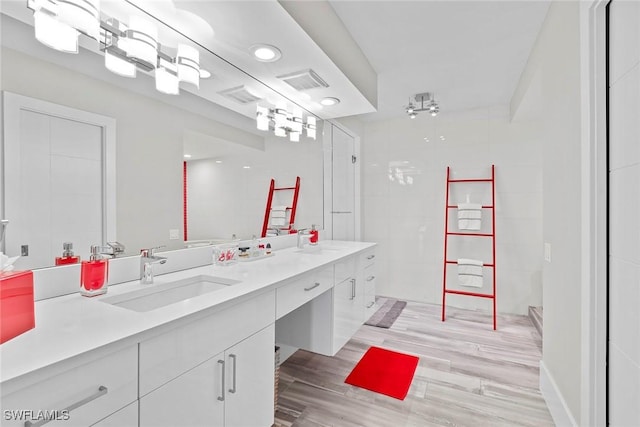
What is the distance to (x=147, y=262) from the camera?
132cm

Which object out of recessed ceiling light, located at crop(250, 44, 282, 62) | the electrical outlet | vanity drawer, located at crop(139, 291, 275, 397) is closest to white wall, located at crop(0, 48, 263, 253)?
recessed ceiling light, located at crop(250, 44, 282, 62)

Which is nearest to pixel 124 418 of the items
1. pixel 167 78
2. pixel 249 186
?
pixel 167 78

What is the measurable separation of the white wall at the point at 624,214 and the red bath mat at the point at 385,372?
1068mm

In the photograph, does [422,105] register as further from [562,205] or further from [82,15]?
[82,15]

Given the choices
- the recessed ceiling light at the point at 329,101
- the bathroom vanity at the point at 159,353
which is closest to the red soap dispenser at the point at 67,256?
the bathroom vanity at the point at 159,353

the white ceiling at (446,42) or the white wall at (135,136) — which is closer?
the white wall at (135,136)

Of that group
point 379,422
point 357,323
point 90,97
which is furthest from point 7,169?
point 357,323

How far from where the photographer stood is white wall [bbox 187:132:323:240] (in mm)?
1675

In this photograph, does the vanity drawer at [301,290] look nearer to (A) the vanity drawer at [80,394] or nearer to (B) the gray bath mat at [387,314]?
(A) the vanity drawer at [80,394]

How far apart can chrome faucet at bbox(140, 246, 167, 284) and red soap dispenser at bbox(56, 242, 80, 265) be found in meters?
0.24

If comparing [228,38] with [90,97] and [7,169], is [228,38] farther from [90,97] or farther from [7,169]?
[7,169]

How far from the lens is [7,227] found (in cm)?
95

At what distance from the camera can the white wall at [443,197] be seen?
325 centimetres

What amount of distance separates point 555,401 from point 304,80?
247 cm
